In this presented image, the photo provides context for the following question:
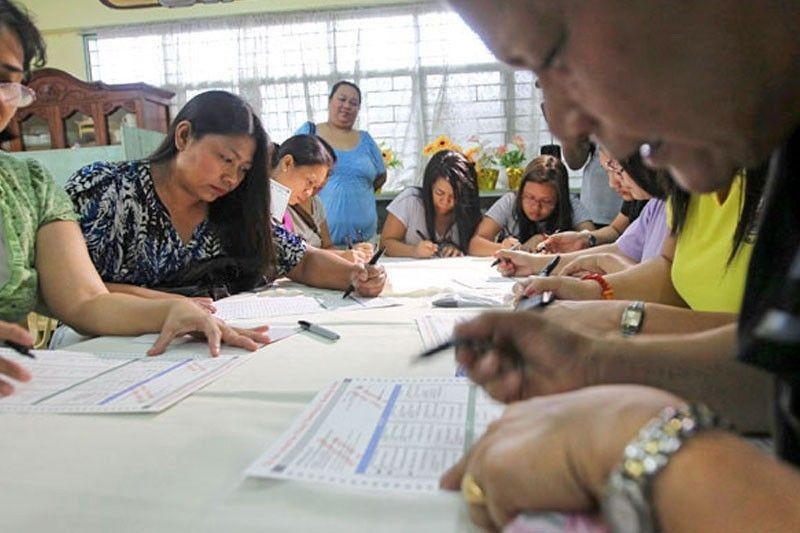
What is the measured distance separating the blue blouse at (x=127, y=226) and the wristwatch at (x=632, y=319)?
1150 millimetres

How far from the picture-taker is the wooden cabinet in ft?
13.0

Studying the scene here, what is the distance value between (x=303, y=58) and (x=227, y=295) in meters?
3.22

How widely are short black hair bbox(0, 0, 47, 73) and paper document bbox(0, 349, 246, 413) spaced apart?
0.64 metres

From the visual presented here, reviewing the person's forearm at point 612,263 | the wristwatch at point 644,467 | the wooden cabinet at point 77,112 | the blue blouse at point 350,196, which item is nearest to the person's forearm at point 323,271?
the person's forearm at point 612,263

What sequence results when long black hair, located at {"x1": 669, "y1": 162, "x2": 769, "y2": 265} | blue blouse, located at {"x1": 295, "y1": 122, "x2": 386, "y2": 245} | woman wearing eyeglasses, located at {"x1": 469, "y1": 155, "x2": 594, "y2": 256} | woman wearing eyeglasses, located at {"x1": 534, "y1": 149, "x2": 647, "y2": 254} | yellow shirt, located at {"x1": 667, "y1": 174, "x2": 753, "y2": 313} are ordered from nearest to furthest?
long black hair, located at {"x1": 669, "y1": 162, "x2": 769, "y2": 265} < yellow shirt, located at {"x1": 667, "y1": 174, "x2": 753, "y2": 313} < woman wearing eyeglasses, located at {"x1": 534, "y1": 149, "x2": 647, "y2": 254} < woman wearing eyeglasses, located at {"x1": 469, "y1": 155, "x2": 594, "y2": 256} < blue blouse, located at {"x1": 295, "y1": 122, "x2": 386, "y2": 245}

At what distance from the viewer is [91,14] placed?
452 centimetres

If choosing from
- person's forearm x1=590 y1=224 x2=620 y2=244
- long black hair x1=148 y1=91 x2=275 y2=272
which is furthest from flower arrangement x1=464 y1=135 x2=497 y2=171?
long black hair x1=148 y1=91 x2=275 y2=272

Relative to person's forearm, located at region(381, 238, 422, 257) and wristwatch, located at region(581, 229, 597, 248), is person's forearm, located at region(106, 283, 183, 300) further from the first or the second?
wristwatch, located at region(581, 229, 597, 248)

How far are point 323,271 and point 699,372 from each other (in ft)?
4.43

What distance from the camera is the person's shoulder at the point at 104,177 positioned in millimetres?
1470

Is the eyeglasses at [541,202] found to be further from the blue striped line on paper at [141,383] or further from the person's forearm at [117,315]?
the blue striped line on paper at [141,383]

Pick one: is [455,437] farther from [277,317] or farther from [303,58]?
[303,58]

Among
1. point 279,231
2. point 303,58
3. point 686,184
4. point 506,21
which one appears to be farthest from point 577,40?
point 303,58

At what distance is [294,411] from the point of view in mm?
675
